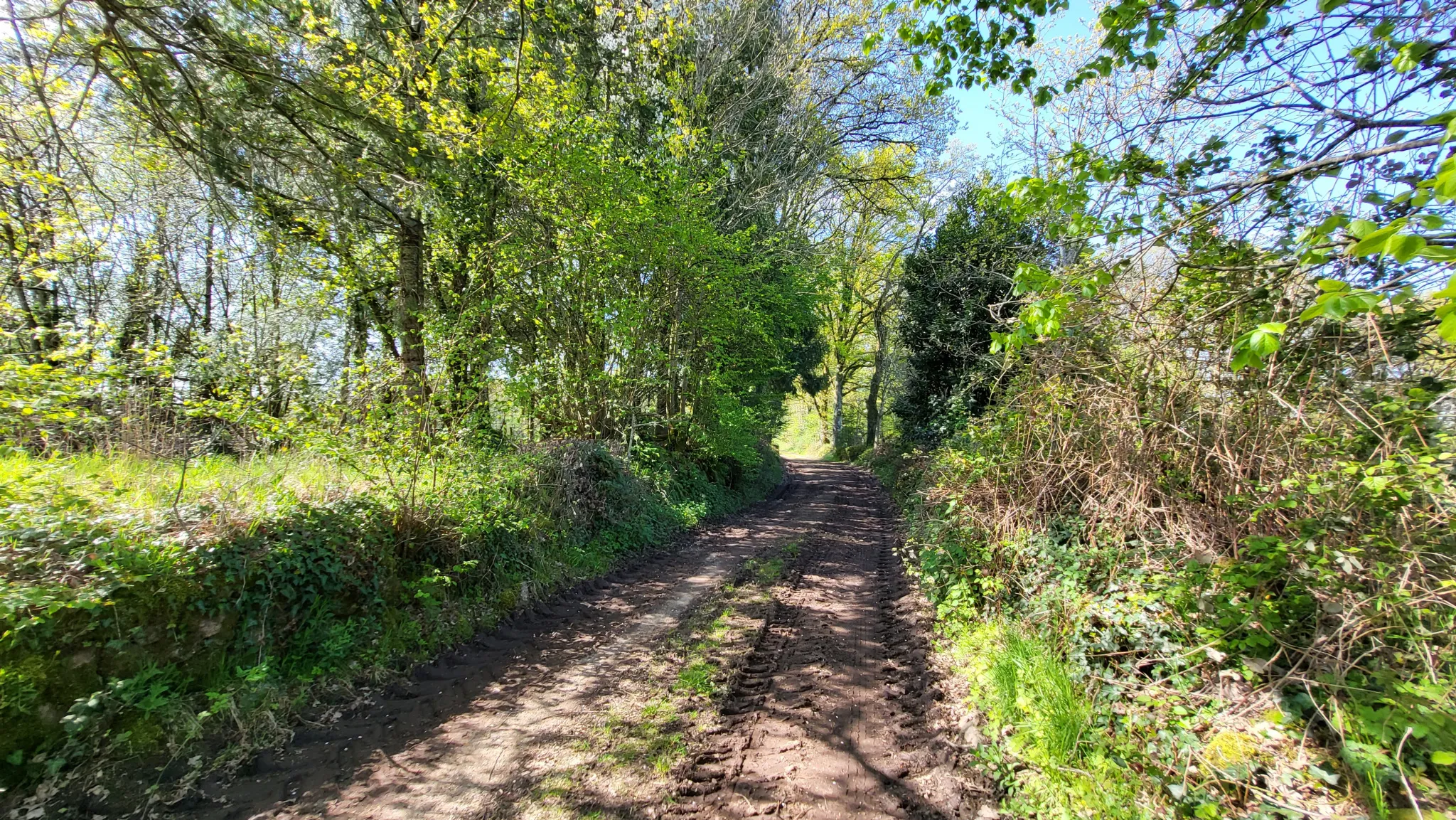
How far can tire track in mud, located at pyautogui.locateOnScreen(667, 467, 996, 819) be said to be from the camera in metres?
3.10

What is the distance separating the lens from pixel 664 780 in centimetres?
324

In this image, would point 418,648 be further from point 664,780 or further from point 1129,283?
point 1129,283

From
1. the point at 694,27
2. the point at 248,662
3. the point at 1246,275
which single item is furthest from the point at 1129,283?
the point at 694,27

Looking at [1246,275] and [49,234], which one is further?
[49,234]

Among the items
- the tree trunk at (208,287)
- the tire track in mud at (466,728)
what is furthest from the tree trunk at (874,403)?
the tree trunk at (208,287)

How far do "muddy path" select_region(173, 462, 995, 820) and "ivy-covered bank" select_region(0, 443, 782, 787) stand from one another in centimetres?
44

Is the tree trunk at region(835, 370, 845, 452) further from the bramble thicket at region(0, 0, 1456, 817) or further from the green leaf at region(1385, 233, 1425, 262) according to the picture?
the green leaf at region(1385, 233, 1425, 262)

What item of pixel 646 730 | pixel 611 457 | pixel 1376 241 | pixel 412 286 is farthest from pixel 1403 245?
pixel 412 286

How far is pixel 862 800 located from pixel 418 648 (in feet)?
12.9

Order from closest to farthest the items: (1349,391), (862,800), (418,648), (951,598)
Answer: (862,800) → (1349,391) → (418,648) → (951,598)

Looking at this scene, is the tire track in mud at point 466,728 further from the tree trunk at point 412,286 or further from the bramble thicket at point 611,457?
the tree trunk at point 412,286

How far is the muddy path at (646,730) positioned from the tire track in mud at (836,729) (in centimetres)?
1

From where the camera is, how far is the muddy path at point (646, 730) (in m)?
3.10

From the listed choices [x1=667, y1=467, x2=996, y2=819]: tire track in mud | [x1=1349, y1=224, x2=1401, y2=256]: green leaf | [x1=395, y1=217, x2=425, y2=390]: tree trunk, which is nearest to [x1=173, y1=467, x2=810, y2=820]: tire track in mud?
[x1=667, y1=467, x2=996, y2=819]: tire track in mud
